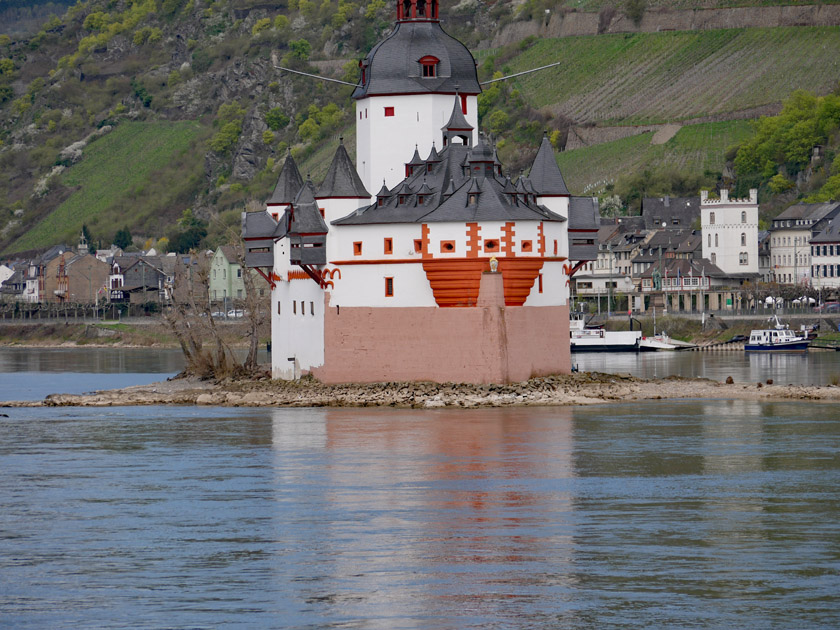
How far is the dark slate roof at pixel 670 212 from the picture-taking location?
152000 millimetres

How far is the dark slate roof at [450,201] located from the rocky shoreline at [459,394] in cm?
555

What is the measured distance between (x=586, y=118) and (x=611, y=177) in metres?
18.3

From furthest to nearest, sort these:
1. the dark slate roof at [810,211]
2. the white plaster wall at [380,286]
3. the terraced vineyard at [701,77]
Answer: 1. the terraced vineyard at [701,77]
2. the dark slate roof at [810,211]
3. the white plaster wall at [380,286]

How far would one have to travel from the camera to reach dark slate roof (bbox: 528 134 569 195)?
68062mm

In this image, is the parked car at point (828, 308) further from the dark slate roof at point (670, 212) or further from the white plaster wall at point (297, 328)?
the white plaster wall at point (297, 328)

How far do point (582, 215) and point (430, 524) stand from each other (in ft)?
104

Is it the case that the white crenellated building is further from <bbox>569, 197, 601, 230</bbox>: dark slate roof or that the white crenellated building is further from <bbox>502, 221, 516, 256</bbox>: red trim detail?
<bbox>502, 221, 516, 256</bbox>: red trim detail

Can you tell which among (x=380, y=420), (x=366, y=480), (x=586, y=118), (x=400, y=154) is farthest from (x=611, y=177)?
(x=366, y=480)

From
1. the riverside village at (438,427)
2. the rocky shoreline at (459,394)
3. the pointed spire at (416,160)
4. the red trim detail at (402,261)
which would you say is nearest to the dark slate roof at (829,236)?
the riverside village at (438,427)

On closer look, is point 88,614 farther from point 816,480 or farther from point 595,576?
point 816,480

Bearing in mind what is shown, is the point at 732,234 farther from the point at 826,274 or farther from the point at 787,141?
the point at 787,141

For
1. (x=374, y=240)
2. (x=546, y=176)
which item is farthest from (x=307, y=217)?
(x=546, y=176)

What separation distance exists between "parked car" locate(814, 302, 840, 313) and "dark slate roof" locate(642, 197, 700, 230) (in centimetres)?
2828

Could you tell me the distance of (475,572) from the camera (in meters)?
33.9
